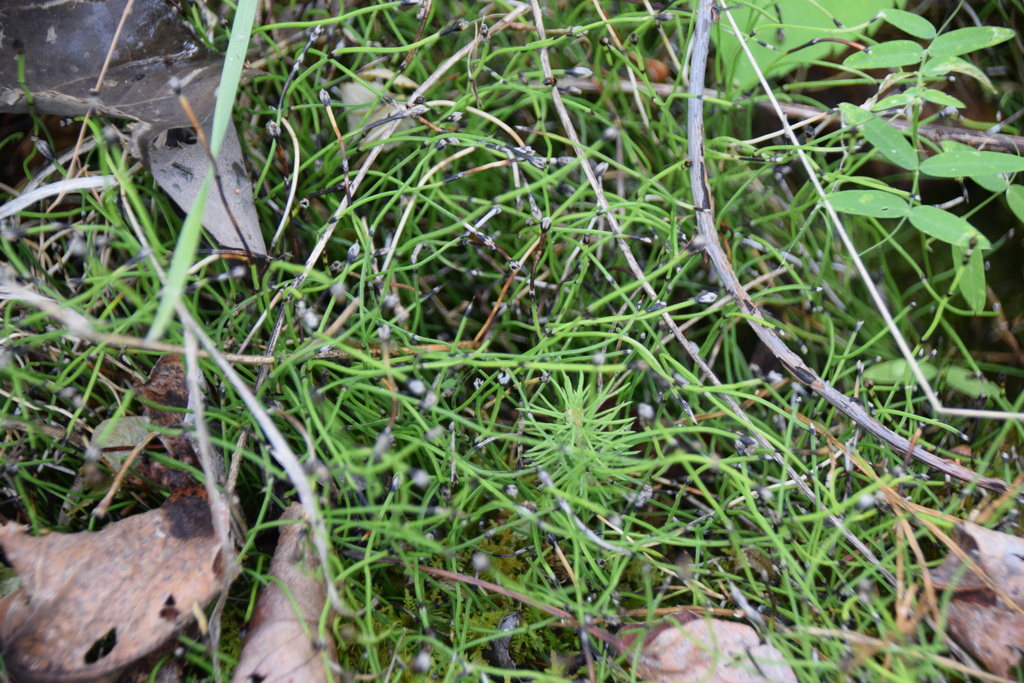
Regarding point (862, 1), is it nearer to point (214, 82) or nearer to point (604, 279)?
point (604, 279)

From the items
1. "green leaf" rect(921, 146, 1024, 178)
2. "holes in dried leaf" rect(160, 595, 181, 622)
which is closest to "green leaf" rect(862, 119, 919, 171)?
"green leaf" rect(921, 146, 1024, 178)

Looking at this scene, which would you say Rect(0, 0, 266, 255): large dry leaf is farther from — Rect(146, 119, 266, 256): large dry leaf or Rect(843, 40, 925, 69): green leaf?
Rect(843, 40, 925, 69): green leaf

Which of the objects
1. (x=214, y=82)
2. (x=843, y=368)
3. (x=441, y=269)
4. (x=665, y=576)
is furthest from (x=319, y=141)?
(x=843, y=368)

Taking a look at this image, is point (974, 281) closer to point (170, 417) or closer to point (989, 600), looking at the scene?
point (989, 600)

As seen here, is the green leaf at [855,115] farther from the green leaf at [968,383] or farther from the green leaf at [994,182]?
the green leaf at [968,383]

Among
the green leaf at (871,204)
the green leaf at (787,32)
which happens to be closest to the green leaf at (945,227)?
the green leaf at (871,204)

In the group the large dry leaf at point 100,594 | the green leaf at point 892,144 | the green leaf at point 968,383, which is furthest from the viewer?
the green leaf at point 968,383

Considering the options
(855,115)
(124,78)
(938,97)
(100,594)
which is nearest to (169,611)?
(100,594)
